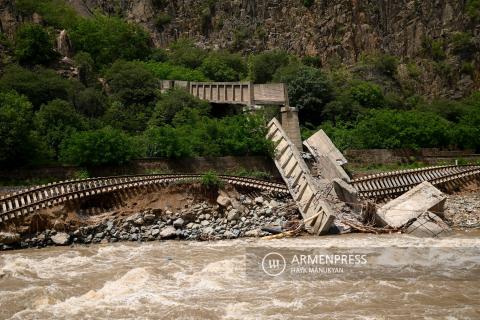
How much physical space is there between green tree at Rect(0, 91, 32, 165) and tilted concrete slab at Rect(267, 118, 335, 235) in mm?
14095

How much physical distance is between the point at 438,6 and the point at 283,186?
1635 inches

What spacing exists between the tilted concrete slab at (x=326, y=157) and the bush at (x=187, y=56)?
27.1 m

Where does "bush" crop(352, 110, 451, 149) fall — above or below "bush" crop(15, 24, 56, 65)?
below

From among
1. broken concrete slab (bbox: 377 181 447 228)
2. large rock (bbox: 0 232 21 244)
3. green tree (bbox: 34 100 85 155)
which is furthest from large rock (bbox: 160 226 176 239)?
green tree (bbox: 34 100 85 155)

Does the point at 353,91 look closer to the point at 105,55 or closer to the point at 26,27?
the point at 105,55

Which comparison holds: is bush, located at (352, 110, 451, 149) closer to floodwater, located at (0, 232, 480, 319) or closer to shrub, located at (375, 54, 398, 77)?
floodwater, located at (0, 232, 480, 319)

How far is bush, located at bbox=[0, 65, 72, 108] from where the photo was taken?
37438 millimetres

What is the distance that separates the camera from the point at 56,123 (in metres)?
33.6

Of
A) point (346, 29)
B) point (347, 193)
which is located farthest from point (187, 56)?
point (347, 193)

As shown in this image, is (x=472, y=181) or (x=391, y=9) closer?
(x=472, y=181)

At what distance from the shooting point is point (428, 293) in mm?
14500

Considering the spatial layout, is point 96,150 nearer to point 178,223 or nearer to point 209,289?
point 178,223

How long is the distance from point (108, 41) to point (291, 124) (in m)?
28.5

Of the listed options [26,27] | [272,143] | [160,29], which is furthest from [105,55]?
[272,143]
